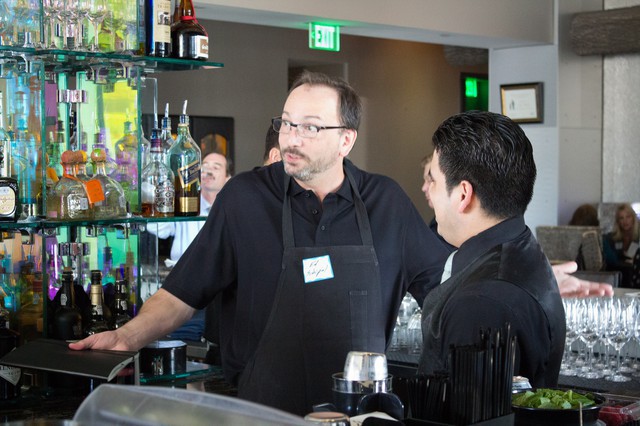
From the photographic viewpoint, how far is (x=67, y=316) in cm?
278

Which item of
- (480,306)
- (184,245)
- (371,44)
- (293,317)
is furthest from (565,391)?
(371,44)

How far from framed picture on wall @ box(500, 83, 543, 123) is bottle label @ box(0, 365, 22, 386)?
24.0ft

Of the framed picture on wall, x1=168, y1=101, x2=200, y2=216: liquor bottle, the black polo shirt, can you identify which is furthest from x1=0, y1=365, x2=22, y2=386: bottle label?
the framed picture on wall

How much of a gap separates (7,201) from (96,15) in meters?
0.62

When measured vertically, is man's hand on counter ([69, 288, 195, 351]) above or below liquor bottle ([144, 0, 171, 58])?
below

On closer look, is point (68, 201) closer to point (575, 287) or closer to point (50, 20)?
point (50, 20)

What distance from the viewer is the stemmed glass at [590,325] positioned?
379cm

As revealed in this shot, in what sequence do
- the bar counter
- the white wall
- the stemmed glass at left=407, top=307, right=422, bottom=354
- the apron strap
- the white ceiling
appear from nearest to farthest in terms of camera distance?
the bar counter → the apron strap → the stemmed glass at left=407, top=307, right=422, bottom=354 → the white ceiling → the white wall

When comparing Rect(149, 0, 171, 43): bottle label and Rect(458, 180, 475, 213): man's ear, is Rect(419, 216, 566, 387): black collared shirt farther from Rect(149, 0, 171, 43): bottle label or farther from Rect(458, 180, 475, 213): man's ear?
Rect(149, 0, 171, 43): bottle label

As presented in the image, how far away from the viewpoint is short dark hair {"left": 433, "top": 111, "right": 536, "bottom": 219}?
2.09 m

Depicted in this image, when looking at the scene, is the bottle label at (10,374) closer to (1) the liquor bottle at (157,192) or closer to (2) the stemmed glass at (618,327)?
(1) the liquor bottle at (157,192)

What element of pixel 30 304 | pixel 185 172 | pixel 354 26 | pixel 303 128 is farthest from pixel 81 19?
pixel 354 26

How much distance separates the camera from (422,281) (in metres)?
2.99

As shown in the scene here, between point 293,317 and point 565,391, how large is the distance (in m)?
0.97
